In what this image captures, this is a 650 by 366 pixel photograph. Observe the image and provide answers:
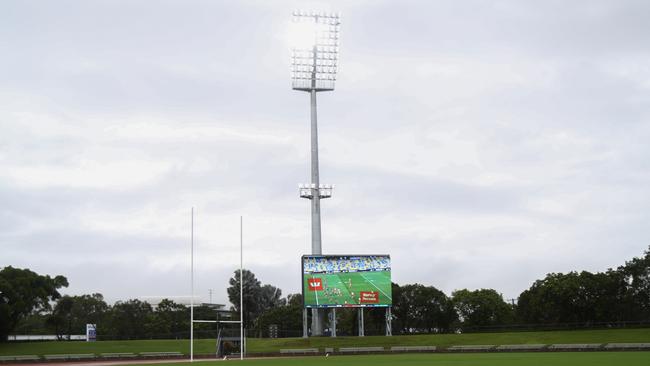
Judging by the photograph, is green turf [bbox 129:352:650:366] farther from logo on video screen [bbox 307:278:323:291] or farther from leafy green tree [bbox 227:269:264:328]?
leafy green tree [bbox 227:269:264:328]

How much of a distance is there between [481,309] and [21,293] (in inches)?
2156

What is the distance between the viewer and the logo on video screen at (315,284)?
6019 cm

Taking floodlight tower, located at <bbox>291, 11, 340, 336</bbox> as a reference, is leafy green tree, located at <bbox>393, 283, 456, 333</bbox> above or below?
below

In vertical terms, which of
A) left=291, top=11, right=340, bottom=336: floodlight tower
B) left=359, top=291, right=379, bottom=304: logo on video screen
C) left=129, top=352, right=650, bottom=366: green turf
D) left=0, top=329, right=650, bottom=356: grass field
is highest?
left=291, top=11, right=340, bottom=336: floodlight tower

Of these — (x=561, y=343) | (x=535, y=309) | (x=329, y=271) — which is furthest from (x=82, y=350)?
(x=535, y=309)

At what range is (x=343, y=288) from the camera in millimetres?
60188

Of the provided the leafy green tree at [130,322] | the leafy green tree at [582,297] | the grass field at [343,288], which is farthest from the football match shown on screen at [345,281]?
the leafy green tree at [130,322]

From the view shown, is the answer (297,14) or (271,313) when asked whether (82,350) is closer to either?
(297,14)

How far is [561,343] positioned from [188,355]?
28077 mm

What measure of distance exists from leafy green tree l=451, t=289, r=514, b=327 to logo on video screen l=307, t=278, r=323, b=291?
3628 centimetres

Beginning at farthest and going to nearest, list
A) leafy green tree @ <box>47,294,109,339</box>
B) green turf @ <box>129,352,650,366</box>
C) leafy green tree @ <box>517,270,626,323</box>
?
leafy green tree @ <box>47,294,109,339</box>
leafy green tree @ <box>517,270,626,323</box>
green turf @ <box>129,352,650,366</box>

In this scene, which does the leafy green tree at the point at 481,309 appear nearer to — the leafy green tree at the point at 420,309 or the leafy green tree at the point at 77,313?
the leafy green tree at the point at 420,309

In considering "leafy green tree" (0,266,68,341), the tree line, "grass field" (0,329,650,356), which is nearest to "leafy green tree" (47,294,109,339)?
the tree line

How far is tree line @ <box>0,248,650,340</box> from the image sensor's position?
65.3 metres
